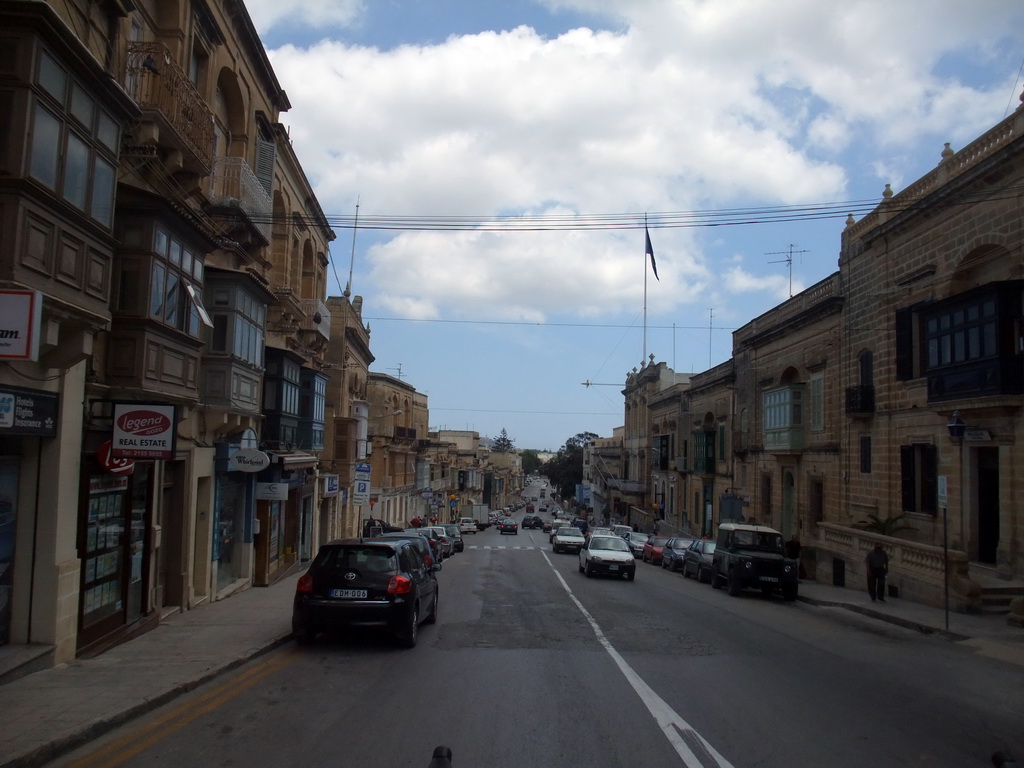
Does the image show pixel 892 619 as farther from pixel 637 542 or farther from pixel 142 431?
pixel 637 542

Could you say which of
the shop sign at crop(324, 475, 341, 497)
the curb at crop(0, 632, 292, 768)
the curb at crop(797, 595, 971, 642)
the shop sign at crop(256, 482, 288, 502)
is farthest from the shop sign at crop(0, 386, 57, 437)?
the shop sign at crop(324, 475, 341, 497)

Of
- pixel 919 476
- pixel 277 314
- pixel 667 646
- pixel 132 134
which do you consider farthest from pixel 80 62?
pixel 919 476

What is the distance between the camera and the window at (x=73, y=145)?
8789 mm

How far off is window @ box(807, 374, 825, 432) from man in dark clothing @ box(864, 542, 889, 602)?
11415 mm

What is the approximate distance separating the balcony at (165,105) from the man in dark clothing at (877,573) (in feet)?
59.1

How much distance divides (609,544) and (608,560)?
4.44 feet

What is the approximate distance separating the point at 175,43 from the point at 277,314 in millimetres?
8855

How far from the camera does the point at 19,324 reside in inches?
304

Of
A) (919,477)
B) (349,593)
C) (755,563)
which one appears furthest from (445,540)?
(349,593)

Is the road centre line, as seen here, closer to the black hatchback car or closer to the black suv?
the black hatchback car

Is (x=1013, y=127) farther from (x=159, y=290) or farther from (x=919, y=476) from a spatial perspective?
(x=159, y=290)

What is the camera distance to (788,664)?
11.8 m

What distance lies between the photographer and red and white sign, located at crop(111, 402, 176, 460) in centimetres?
1109

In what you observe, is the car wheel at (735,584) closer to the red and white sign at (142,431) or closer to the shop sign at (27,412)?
the red and white sign at (142,431)
